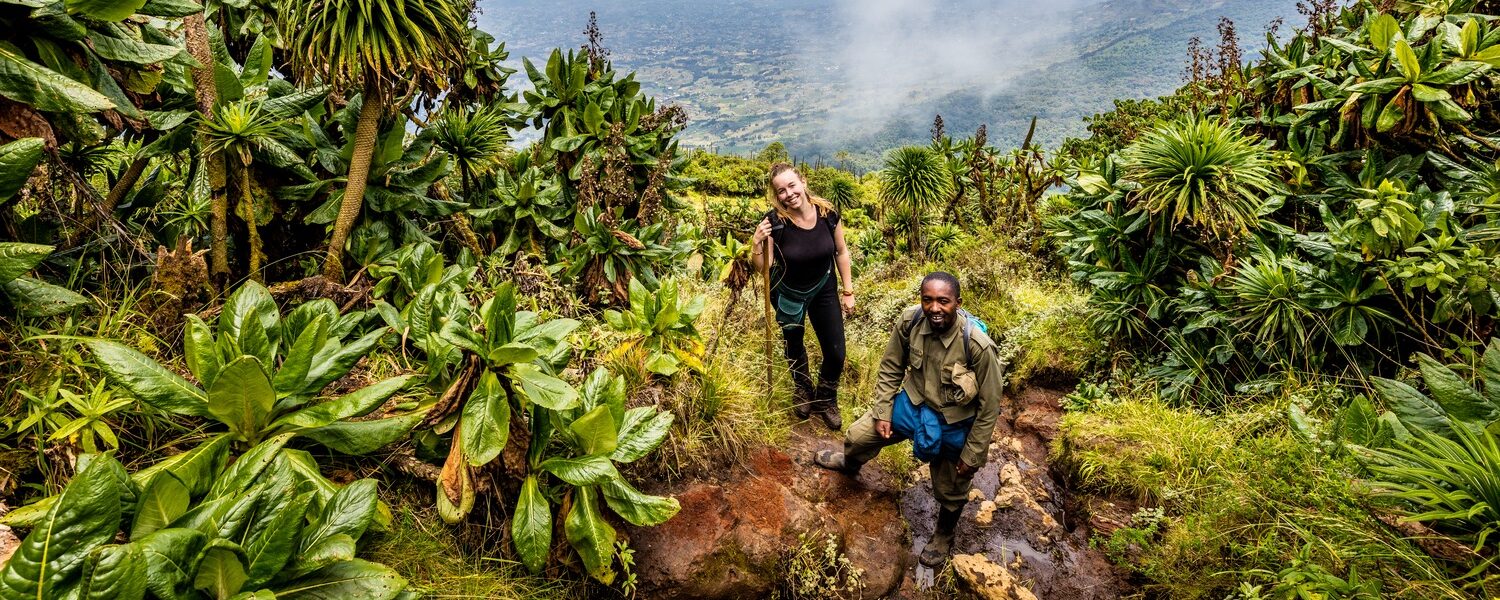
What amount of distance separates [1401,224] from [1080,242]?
2502 millimetres

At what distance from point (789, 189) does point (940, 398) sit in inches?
61.0

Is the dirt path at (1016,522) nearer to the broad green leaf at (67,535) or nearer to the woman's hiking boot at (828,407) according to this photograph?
the woman's hiking boot at (828,407)

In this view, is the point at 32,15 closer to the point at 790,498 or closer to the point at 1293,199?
the point at 790,498

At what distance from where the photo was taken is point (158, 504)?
173 cm

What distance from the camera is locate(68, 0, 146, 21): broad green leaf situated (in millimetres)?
1928

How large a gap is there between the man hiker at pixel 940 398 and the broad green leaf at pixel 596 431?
169cm

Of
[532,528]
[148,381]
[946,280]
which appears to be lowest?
[532,528]

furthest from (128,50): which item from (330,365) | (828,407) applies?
(828,407)

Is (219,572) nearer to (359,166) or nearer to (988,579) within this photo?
(359,166)

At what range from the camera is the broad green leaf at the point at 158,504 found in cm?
169

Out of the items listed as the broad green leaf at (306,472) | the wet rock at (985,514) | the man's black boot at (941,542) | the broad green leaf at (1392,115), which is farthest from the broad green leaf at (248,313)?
the broad green leaf at (1392,115)

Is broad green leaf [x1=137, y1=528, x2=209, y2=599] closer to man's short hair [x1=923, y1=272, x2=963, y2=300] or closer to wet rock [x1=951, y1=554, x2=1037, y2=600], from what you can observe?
man's short hair [x1=923, y1=272, x2=963, y2=300]

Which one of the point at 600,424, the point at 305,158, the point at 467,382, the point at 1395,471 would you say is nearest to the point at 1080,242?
the point at 1395,471

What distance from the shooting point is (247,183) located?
2914 mm
